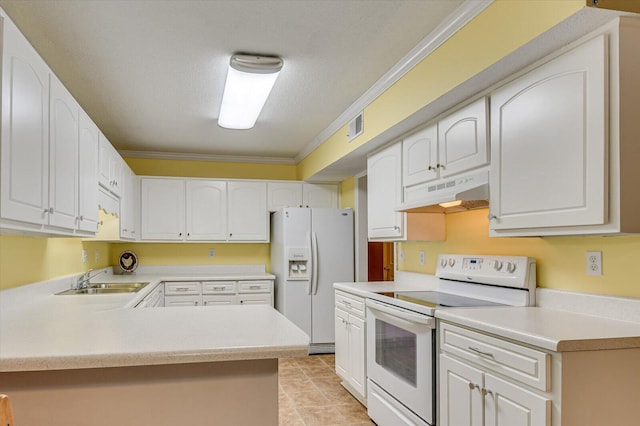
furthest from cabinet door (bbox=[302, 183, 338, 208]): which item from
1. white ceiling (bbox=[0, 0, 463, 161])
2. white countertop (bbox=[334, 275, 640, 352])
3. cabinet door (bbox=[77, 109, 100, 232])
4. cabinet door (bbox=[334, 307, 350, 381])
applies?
white countertop (bbox=[334, 275, 640, 352])

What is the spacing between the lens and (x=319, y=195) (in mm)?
6246

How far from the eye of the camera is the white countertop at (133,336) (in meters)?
1.60

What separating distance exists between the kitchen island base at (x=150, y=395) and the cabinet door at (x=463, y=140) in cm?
157

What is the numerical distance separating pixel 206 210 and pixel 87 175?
2.97m

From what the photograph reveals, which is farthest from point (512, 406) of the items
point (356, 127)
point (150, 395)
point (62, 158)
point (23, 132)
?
point (356, 127)

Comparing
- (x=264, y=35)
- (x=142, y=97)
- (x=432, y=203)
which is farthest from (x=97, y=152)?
(x=432, y=203)

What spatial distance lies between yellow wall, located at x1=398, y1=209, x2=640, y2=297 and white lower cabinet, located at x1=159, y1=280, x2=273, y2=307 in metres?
2.90

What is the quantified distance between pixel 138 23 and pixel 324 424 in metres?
2.88

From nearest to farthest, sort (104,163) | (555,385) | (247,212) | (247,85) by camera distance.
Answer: (555,385), (247,85), (104,163), (247,212)

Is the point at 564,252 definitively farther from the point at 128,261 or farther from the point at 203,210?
the point at 128,261

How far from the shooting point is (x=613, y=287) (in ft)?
6.86

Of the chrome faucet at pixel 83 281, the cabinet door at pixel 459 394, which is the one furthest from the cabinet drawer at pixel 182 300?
the cabinet door at pixel 459 394

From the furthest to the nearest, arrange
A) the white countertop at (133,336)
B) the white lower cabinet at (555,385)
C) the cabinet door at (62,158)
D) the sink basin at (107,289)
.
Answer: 1. the sink basin at (107,289)
2. the cabinet door at (62,158)
3. the white lower cabinet at (555,385)
4. the white countertop at (133,336)

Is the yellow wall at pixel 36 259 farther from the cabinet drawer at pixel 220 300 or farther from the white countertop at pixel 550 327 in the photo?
the white countertop at pixel 550 327
